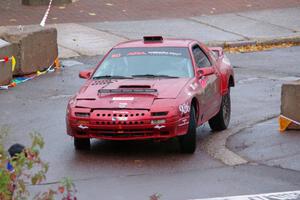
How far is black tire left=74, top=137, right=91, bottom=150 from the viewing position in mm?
12039

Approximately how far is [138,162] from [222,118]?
252cm

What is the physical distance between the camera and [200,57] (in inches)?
525

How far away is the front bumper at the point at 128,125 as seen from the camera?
37.2 ft

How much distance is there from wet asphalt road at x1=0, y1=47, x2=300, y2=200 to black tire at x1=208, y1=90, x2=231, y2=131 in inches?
6.5

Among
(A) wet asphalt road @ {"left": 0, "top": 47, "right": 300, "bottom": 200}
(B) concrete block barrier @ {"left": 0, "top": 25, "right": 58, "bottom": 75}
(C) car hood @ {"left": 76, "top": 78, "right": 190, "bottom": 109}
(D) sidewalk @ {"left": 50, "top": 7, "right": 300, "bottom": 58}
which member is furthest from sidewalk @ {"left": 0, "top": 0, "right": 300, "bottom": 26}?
(C) car hood @ {"left": 76, "top": 78, "right": 190, "bottom": 109}

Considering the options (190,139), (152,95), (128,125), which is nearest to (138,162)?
(128,125)

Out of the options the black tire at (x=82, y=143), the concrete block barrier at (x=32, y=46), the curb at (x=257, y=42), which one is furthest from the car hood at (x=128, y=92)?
the curb at (x=257, y=42)

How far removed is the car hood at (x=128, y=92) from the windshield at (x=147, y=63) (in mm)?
233

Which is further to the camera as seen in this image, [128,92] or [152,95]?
[128,92]

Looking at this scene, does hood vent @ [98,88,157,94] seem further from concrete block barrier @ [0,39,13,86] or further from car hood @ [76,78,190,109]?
concrete block barrier @ [0,39,13,86]

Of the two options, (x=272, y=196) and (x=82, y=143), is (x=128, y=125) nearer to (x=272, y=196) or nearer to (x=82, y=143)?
(x=82, y=143)

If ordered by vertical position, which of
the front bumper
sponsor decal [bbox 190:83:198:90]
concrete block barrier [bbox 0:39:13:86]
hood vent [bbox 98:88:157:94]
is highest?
hood vent [bbox 98:88:157:94]

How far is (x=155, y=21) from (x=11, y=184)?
19.7 metres

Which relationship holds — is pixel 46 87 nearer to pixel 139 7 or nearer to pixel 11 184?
pixel 139 7
